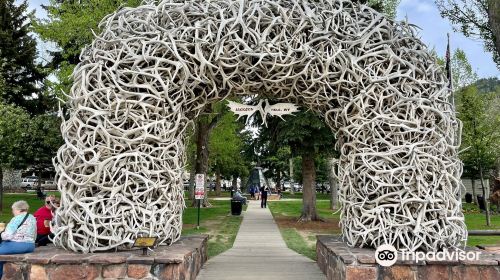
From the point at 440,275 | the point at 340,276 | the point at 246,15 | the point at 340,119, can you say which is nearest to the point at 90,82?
the point at 246,15

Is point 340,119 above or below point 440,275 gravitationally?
above

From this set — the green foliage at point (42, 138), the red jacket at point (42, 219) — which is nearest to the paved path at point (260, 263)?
the red jacket at point (42, 219)

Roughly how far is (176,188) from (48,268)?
6.76 feet

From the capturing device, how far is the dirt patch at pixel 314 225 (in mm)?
14492

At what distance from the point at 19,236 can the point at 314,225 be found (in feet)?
37.4

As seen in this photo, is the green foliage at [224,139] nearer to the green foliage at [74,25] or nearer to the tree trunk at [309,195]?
the tree trunk at [309,195]

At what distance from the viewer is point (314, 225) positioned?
1570cm

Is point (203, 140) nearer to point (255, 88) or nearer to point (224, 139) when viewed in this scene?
point (224, 139)

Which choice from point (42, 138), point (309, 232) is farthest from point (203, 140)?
point (309, 232)

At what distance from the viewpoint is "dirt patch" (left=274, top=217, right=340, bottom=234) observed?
14.5m

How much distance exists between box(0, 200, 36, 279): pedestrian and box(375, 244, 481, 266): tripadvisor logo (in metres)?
4.77

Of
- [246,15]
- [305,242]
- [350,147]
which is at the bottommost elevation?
[305,242]

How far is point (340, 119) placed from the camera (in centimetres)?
666

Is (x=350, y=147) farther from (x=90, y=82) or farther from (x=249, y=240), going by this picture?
(x=249, y=240)
